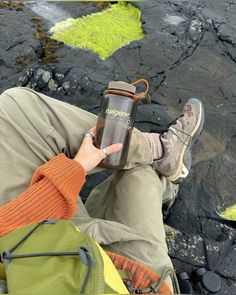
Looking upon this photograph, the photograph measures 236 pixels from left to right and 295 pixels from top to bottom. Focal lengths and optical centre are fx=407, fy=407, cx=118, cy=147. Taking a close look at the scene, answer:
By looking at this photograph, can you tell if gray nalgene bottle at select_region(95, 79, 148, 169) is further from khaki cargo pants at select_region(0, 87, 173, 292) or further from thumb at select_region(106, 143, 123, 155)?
khaki cargo pants at select_region(0, 87, 173, 292)

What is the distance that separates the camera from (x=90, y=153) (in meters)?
3.10

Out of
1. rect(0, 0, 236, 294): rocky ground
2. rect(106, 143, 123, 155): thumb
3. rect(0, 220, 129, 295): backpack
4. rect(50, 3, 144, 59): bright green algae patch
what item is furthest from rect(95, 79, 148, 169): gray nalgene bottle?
rect(50, 3, 144, 59): bright green algae patch

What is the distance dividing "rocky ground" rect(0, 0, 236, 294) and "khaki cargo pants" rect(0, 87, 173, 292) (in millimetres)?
761

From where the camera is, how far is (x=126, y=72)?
5.47m

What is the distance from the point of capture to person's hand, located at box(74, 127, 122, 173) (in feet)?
9.99

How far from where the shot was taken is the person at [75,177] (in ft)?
8.81

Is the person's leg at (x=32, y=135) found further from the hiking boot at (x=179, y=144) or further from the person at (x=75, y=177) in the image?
the hiking boot at (x=179, y=144)

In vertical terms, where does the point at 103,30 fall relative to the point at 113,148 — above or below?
below

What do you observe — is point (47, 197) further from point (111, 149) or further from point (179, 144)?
point (179, 144)

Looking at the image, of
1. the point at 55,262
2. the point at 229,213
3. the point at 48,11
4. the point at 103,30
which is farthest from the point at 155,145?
the point at 48,11

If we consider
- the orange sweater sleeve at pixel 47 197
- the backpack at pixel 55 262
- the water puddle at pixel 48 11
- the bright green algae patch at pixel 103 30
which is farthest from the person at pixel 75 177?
the water puddle at pixel 48 11

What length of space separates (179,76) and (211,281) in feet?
9.75

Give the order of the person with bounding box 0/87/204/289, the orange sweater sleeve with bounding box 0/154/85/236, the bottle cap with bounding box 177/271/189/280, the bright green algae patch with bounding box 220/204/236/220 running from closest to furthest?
the orange sweater sleeve with bounding box 0/154/85/236, the person with bounding box 0/87/204/289, the bottle cap with bounding box 177/271/189/280, the bright green algae patch with bounding box 220/204/236/220

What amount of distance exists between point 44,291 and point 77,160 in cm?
138
